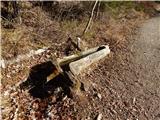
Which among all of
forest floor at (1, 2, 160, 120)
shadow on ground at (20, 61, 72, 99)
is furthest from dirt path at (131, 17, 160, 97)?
shadow on ground at (20, 61, 72, 99)

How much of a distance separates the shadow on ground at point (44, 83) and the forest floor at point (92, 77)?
0.10ft

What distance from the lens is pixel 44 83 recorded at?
24.6ft

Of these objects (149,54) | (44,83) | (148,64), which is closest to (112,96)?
(44,83)

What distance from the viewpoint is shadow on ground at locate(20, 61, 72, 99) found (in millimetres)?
7251

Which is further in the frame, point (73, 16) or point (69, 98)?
point (73, 16)

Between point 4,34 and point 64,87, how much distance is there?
3.03 meters

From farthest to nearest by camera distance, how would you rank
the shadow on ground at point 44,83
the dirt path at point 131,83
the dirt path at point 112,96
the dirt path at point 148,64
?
the dirt path at point 148,64, the shadow on ground at point 44,83, the dirt path at point 131,83, the dirt path at point 112,96

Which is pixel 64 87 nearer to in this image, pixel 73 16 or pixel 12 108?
pixel 12 108

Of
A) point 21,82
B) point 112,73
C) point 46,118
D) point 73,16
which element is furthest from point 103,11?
point 46,118

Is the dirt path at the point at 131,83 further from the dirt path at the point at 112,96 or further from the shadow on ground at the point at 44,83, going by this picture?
the shadow on ground at the point at 44,83

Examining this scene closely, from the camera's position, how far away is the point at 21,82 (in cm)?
748

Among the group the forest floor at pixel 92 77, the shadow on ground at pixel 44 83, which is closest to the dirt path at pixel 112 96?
the forest floor at pixel 92 77

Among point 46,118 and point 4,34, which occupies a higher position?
point 4,34

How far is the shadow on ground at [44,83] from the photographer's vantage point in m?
7.25
